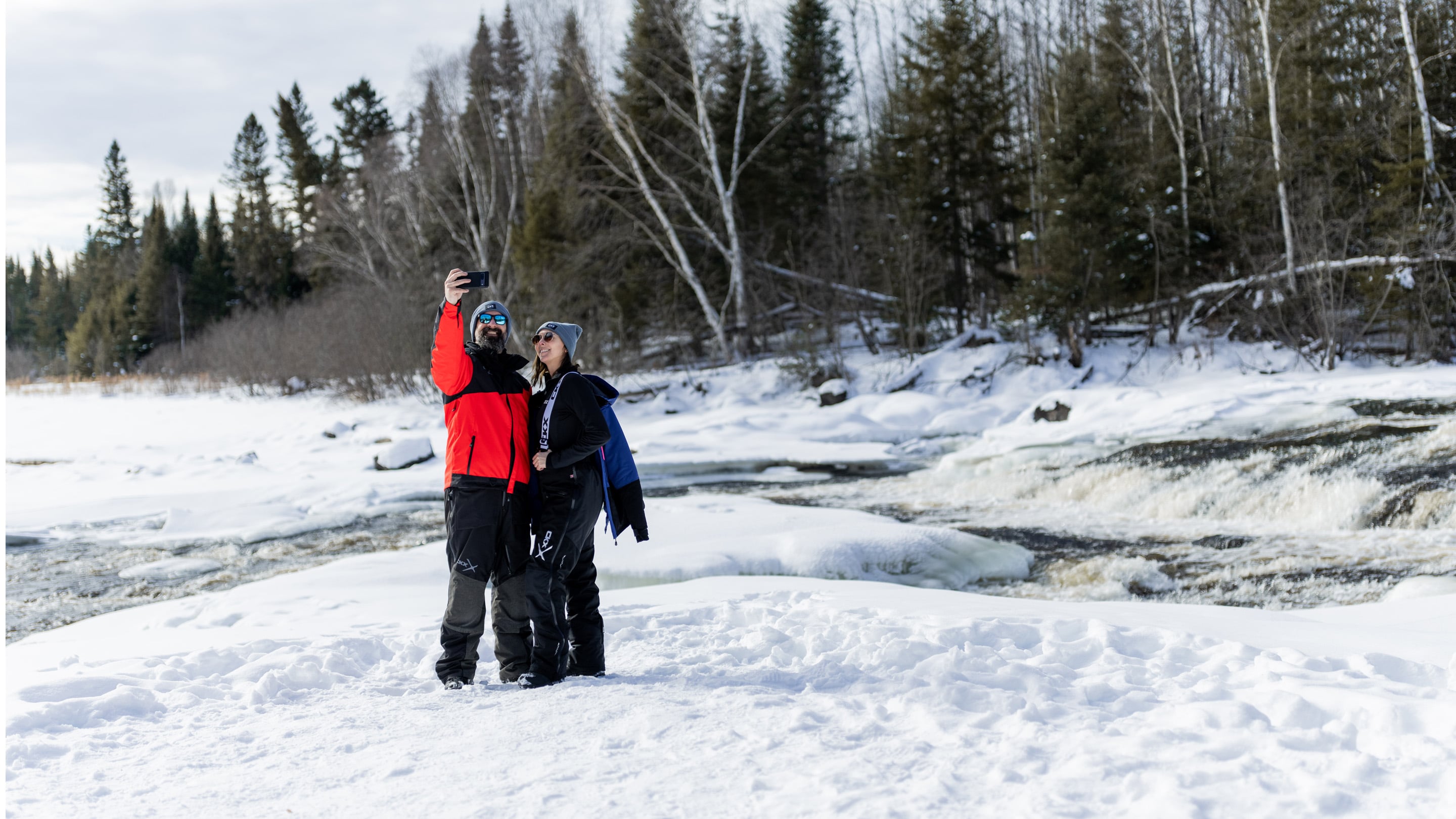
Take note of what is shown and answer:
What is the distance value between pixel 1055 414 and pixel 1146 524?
710 cm

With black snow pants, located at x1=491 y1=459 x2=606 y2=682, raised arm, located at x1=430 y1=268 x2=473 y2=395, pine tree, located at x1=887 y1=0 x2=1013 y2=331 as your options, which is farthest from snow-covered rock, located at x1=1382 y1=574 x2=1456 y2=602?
pine tree, located at x1=887 y1=0 x2=1013 y2=331

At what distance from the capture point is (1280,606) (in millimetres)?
6816

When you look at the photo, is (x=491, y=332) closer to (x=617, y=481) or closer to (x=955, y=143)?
(x=617, y=481)

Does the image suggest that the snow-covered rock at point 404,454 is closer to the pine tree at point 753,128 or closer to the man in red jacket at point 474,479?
the pine tree at point 753,128

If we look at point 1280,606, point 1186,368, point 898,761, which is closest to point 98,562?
point 898,761

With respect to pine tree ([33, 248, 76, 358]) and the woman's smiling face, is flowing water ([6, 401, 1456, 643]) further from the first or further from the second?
pine tree ([33, 248, 76, 358])

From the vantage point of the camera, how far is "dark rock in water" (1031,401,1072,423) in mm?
16625

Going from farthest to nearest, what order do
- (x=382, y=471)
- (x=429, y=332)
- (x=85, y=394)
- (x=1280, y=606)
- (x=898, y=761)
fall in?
1. (x=85, y=394)
2. (x=429, y=332)
3. (x=382, y=471)
4. (x=1280, y=606)
5. (x=898, y=761)

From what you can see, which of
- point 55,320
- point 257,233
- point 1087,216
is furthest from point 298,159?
point 1087,216

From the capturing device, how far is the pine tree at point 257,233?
47188mm

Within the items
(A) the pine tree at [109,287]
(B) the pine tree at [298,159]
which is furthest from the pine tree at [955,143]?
(A) the pine tree at [109,287]

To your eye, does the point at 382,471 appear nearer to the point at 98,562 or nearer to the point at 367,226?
the point at 98,562

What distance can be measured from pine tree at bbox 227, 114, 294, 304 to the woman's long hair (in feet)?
150

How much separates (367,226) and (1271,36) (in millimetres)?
28152
